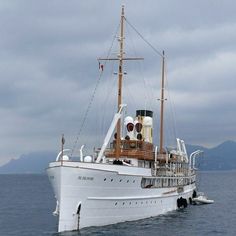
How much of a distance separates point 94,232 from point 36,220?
53.6 ft

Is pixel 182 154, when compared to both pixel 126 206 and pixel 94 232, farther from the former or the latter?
pixel 94 232

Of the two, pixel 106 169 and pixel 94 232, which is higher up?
pixel 106 169

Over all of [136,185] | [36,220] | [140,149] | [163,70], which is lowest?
[36,220]

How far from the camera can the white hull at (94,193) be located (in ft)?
137

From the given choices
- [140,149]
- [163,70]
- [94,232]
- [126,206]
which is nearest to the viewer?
[94,232]

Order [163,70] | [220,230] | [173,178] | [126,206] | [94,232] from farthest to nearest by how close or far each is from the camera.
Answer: [163,70] → [173,178] → [220,230] → [126,206] → [94,232]

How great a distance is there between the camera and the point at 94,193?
1692 inches

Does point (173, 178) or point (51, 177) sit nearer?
point (51, 177)

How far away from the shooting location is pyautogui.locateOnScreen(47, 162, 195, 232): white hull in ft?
137

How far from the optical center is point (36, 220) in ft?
186

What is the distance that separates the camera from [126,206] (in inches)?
1821

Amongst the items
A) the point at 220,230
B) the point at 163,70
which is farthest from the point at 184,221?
the point at 163,70

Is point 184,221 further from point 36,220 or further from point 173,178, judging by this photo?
point 36,220

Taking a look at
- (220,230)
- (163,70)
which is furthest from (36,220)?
(163,70)
